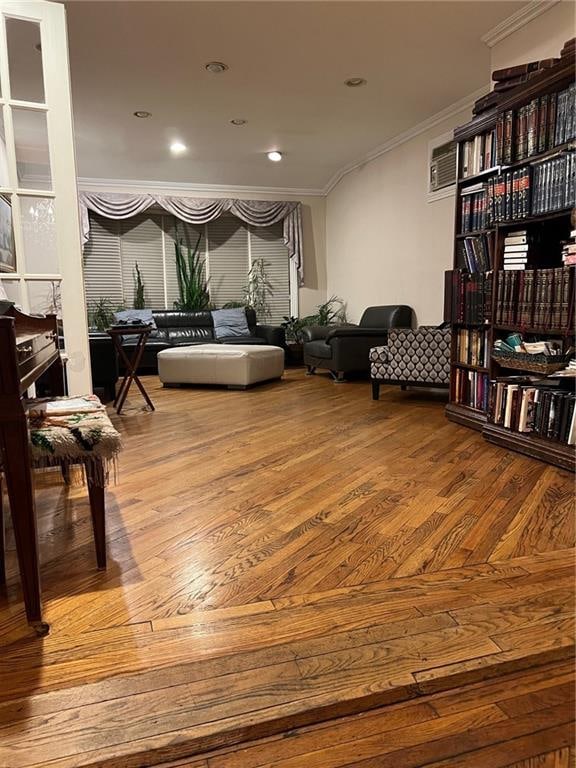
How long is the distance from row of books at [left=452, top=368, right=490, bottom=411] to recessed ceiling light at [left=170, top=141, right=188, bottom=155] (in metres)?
3.89

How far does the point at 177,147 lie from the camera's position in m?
5.62

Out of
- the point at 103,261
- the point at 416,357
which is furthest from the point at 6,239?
the point at 103,261

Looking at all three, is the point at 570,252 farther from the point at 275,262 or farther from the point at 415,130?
the point at 275,262

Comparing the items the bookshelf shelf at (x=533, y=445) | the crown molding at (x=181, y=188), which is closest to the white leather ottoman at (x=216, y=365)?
the bookshelf shelf at (x=533, y=445)

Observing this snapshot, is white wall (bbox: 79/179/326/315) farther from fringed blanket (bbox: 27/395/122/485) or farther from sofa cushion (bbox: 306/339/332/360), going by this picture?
fringed blanket (bbox: 27/395/122/485)

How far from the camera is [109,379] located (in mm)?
4543

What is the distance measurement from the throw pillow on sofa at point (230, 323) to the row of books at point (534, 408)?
4.36 metres

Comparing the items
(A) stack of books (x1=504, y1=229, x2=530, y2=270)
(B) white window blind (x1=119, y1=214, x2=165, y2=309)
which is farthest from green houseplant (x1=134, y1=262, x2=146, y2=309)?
(A) stack of books (x1=504, y1=229, x2=530, y2=270)

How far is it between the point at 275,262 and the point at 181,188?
5.38 ft

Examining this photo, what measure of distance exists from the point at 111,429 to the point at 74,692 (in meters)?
0.74

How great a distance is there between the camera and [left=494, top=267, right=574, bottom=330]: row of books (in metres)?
2.61

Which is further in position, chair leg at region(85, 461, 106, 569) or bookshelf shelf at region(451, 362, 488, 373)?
bookshelf shelf at region(451, 362, 488, 373)

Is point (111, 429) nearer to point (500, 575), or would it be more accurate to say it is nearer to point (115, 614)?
point (115, 614)

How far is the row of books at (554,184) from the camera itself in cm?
253
